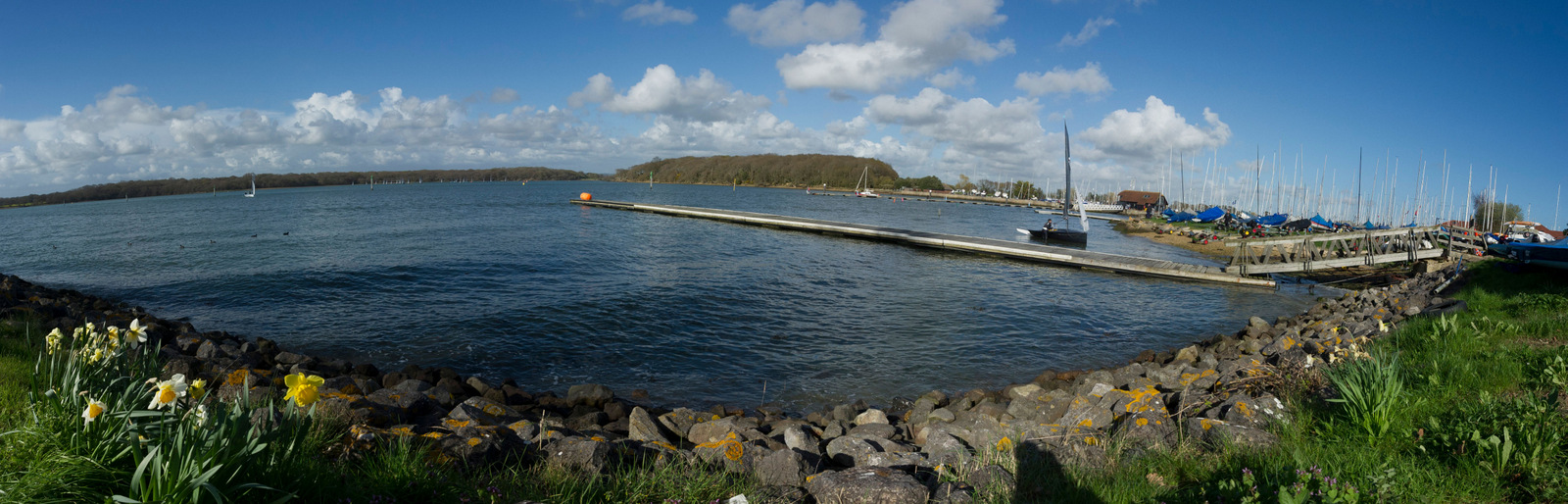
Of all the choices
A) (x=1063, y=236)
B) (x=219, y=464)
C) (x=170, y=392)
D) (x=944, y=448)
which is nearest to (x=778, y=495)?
(x=944, y=448)

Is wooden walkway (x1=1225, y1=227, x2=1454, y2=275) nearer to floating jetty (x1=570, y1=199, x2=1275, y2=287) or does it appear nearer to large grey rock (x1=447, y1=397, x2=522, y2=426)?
floating jetty (x1=570, y1=199, x2=1275, y2=287)

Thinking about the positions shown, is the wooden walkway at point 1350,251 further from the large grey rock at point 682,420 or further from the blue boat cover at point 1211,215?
the blue boat cover at point 1211,215

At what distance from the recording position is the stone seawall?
4727mm

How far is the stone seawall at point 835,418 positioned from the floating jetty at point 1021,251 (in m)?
9.77

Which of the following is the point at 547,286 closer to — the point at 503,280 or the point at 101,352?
the point at 503,280

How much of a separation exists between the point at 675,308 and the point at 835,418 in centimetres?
842

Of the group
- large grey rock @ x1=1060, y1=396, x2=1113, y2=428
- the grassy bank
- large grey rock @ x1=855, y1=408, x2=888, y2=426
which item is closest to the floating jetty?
large grey rock @ x1=1060, y1=396, x2=1113, y2=428

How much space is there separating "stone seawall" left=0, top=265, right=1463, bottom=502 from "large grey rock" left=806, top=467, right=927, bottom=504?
0.05 feet

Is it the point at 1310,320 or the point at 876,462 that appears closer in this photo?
the point at 876,462

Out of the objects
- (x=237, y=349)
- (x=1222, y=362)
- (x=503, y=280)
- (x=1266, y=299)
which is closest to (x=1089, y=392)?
(x=1222, y=362)

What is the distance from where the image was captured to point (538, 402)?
29.8 feet

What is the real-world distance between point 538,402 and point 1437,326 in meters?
11.2

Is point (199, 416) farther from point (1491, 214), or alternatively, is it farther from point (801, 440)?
point (1491, 214)

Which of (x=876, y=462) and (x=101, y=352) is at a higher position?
(x=101, y=352)
